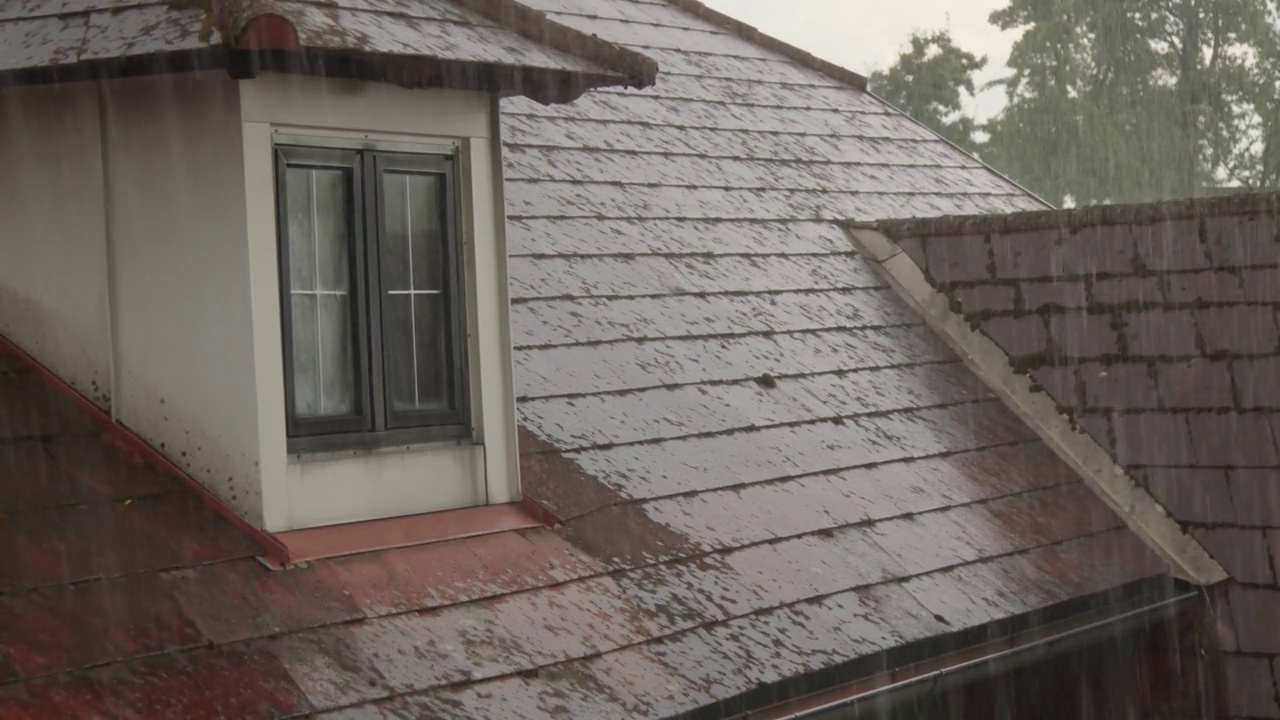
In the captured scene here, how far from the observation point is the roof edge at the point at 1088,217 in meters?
6.37

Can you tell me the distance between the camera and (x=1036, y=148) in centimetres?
3638

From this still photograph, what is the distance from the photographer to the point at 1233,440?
20.6 feet

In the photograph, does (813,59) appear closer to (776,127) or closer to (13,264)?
(776,127)

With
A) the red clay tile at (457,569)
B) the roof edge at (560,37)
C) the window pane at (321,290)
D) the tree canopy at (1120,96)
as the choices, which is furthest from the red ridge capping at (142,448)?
the tree canopy at (1120,96)

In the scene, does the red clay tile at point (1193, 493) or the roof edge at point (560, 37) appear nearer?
the roof edge at point (560, 37)

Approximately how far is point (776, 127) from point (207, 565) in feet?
17.3

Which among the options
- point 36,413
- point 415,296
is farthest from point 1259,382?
point 36,413

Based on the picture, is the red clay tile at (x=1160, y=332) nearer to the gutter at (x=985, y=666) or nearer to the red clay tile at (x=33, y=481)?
the gutter at (x=985, y=666)

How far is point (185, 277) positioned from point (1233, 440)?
447 centimetres

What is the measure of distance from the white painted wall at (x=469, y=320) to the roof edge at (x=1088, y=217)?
3.11 metres

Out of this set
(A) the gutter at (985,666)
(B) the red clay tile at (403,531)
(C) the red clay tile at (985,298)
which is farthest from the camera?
(C) the red clay tile at (985,298)

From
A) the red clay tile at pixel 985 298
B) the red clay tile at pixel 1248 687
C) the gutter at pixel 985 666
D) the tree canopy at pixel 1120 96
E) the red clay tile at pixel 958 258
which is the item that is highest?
the tree canopy at pixel 1120 96

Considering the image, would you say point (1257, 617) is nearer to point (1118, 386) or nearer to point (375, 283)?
point (1118, 386)

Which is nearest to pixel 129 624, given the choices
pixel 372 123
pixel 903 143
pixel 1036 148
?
pixel 372 123
